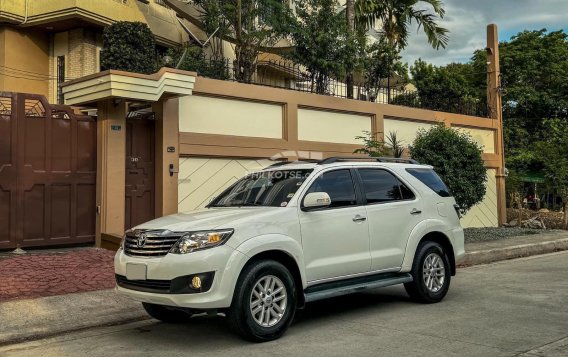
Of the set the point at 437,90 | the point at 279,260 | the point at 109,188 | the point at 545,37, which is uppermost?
the point at 545,37

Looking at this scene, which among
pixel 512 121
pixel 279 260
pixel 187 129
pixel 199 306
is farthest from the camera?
pixel 512 121

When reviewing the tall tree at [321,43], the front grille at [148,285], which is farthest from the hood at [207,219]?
the tall tree at [321,43]

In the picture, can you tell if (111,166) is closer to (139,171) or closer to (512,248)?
A: (139,171)

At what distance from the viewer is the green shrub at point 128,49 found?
12.0 meters

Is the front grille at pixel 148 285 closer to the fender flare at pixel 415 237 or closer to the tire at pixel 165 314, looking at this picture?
the tire at pixel 165 314

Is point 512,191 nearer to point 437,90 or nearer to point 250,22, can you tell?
point 437,90

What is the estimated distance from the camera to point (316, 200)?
6047 mm

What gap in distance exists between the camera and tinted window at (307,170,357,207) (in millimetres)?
6566

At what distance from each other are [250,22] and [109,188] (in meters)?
5.85

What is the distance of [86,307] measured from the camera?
280 inches

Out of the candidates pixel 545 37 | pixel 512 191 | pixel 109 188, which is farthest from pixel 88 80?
pixel 545 37

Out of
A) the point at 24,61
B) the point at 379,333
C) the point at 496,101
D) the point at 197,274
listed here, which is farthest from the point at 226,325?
the point at 496,101

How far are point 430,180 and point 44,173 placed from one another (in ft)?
22.8

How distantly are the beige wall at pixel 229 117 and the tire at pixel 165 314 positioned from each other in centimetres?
549
